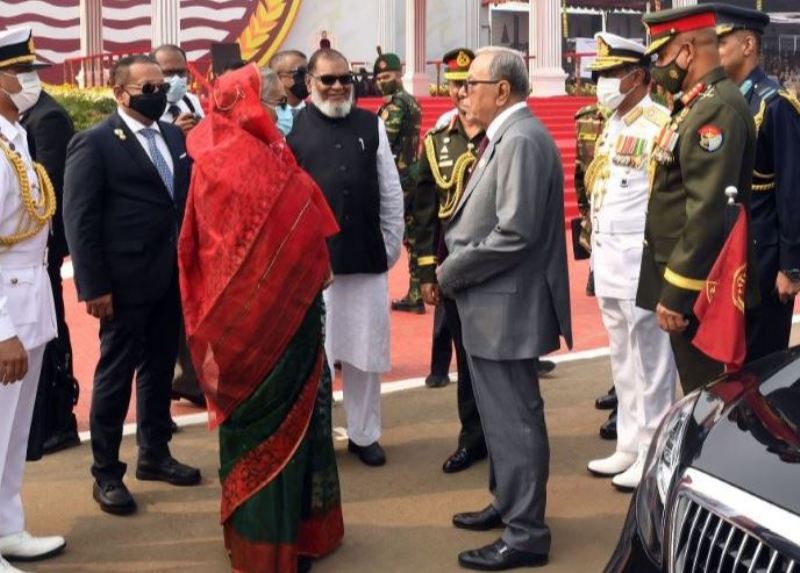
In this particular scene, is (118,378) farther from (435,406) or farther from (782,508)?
(782,508)

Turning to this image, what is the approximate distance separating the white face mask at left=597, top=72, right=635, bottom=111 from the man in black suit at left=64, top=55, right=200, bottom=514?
1977 mm

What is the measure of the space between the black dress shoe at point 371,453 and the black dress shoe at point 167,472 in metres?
Answer: 0.78

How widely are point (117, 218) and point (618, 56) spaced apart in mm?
2380

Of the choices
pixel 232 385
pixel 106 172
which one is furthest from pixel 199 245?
pixel 106 172

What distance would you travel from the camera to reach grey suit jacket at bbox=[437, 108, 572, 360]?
4672 mm

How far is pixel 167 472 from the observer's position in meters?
5.84

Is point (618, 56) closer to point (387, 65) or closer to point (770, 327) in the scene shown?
point (770, 327)

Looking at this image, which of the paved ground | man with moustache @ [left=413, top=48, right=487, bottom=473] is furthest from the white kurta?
the paved ground

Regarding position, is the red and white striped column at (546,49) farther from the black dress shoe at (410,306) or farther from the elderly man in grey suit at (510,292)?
the elderly man in grey suit at (510,292)

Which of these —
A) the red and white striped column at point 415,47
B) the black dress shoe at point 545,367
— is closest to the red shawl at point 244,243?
the black dress shoe at point 545,367

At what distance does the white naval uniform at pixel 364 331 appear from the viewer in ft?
20.1

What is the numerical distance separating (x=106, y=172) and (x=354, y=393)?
62.5 inches

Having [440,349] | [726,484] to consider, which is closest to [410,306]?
[440,349]

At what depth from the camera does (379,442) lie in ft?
21.3
